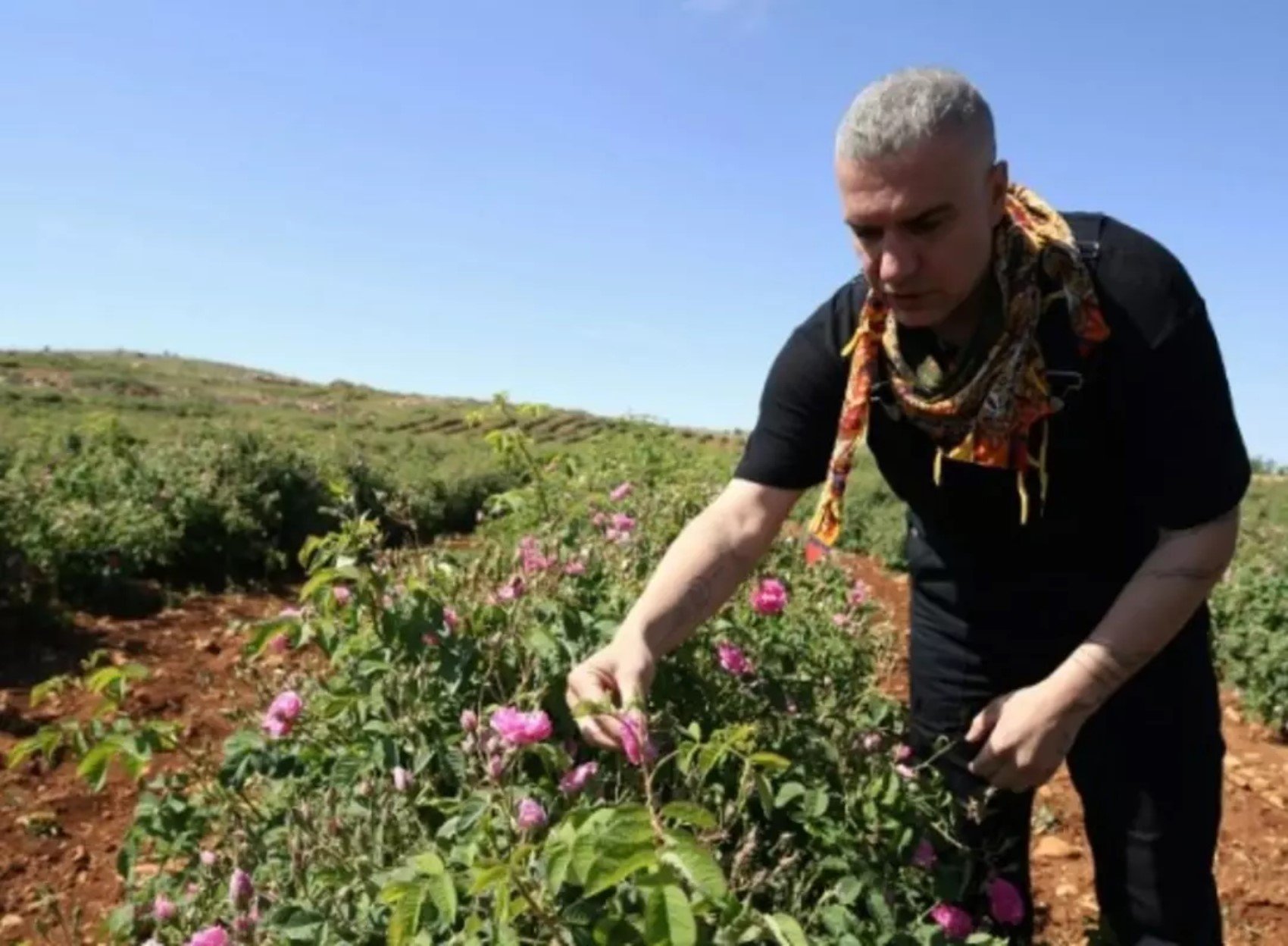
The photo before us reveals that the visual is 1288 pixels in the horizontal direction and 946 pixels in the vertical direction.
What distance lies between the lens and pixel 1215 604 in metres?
7.65

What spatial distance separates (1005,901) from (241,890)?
1.24 m

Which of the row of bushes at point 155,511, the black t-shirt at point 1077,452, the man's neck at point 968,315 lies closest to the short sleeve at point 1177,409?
the black t-shirt at point 1077,452

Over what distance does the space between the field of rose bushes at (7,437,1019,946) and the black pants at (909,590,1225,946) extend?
17cm

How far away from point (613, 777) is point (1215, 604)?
694cm

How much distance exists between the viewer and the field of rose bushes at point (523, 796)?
1.33m

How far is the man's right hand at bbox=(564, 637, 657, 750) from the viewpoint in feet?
5.38

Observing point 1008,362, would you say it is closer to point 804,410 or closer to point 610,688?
point 804,410

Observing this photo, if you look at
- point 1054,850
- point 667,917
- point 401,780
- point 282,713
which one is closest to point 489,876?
point 667,917

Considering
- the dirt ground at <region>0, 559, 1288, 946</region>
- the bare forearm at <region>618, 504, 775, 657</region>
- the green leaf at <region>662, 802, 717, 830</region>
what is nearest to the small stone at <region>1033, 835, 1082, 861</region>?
the dirt ground at <region>0, 559, 1288, 946</region>

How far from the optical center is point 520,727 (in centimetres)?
154

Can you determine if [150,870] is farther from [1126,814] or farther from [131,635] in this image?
[131,635]

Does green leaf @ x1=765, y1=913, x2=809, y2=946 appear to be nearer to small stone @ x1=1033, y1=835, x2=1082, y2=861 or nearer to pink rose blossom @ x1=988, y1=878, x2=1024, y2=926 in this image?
pink rose blossom @ x1=988, y1=878, x2=1024, y2=926

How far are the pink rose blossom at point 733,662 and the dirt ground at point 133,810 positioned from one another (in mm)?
824

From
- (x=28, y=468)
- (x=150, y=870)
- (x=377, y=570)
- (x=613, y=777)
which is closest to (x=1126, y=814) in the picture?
(x=613, y=777)
